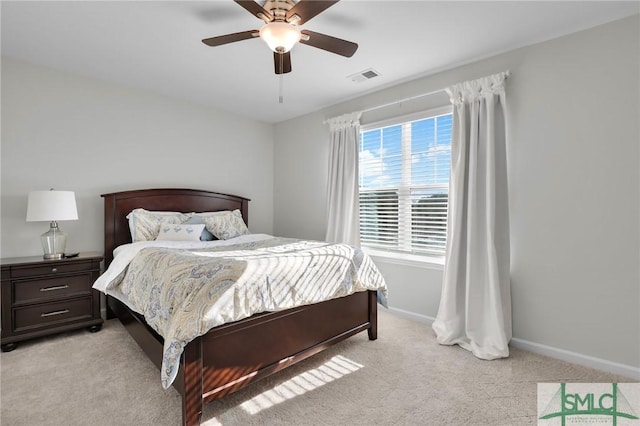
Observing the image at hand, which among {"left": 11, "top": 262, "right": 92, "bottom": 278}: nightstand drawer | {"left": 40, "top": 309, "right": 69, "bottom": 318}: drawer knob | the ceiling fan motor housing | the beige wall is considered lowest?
{"left": 40, "top": 309, "right": 69, "bottom": 318}: drawer knob

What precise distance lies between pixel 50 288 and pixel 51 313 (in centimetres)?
22

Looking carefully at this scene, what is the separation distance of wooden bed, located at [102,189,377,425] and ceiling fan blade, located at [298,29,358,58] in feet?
5.82

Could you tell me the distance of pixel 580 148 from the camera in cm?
234

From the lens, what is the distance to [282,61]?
2256 millimetres

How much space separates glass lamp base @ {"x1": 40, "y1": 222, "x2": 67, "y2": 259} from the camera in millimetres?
2814

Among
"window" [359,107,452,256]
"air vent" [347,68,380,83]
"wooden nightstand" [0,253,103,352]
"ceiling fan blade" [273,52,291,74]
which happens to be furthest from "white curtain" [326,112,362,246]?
"wooden nightstand" [0,253,103,352]

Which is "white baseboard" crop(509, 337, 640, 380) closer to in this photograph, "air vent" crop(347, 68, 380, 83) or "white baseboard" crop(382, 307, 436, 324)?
"white baseboard" crop(382, 307, 436, 324)

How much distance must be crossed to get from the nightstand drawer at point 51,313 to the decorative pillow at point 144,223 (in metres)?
0.71

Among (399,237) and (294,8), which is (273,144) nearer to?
(399,237)

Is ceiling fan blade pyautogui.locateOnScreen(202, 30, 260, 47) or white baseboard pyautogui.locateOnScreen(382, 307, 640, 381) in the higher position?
ceiling fan blade pyautogui.locateOnScreen(202, 30, 260, 47)

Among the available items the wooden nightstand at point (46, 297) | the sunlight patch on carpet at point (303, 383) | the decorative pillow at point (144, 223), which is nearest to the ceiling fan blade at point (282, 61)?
the decorative pillow at point (144, 223)

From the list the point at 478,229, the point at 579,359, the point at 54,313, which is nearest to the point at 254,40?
the point at 478,229

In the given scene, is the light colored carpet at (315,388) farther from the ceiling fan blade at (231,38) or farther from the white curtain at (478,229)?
the ceiling fan blade at (231,38)

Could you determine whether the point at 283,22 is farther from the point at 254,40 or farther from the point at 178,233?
the point at 178,233
